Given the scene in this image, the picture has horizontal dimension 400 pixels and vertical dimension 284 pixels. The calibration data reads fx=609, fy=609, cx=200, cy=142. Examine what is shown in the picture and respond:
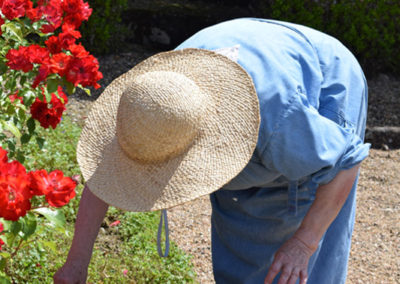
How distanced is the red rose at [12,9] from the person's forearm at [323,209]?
1.23 meters

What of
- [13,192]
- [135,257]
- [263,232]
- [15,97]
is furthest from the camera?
[135,257]

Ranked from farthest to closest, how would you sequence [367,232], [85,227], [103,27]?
1. [103,27]
2. [367,232]
3. [85,227]

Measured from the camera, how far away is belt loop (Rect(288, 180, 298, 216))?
1.92m

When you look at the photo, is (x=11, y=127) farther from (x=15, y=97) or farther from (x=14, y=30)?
(x=14, y=30)

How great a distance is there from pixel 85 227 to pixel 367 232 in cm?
→ 240

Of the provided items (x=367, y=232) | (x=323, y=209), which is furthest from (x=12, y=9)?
(x=367, y=232)

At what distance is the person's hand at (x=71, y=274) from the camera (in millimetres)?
1845

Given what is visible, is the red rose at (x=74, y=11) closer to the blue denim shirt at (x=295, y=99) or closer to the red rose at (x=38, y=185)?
the blue denim shirt at (x=295, y=99)

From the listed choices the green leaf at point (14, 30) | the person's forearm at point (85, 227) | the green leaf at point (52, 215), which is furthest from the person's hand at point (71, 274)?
the green leaf at point (14, 30)

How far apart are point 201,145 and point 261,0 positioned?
5.25 metres

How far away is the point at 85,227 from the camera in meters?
1.88

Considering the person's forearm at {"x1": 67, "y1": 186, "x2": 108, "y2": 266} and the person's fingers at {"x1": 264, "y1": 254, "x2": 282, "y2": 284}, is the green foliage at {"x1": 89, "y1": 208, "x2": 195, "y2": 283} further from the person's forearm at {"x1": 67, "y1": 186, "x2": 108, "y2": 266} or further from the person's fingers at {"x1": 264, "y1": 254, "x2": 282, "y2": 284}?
the person's fingers at {"x1": 264, "y1": 254, "x2": 282, "y2": 284}

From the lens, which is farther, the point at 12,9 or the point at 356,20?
the point at 356,20

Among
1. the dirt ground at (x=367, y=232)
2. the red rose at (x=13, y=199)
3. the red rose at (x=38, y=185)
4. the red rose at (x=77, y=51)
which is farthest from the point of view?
the dirt ground at (x=367, y=232)
